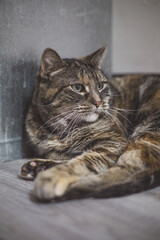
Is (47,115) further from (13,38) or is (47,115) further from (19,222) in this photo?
(19,222)

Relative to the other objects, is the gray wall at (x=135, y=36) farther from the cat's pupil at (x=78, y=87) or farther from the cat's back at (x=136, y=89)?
the cat's pupil at (x=78, y=87)

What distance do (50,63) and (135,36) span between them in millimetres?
1881

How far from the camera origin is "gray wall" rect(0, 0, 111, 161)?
183 centimetres

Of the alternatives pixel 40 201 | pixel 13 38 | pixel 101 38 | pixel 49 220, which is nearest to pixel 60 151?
pixel 40 201

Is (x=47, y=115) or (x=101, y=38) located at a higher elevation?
(x=101, y=38)

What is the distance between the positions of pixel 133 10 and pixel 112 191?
2526 mm

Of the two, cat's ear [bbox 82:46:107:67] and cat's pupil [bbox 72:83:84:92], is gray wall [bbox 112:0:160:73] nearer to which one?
cat's ear [bbox 82:46:107:67]

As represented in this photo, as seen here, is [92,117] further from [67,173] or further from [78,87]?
[67,173]

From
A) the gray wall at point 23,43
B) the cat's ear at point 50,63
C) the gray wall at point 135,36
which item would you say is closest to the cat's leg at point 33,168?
the gray wall at point 23,43

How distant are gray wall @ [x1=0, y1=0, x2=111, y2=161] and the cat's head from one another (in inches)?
8.4

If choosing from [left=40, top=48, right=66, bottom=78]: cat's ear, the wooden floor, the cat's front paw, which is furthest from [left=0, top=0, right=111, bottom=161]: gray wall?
the cat's front paw

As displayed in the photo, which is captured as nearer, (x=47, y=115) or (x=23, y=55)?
(x=47, y=115)

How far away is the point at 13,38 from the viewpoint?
6.06 feet

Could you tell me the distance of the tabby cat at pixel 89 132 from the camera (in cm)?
128
